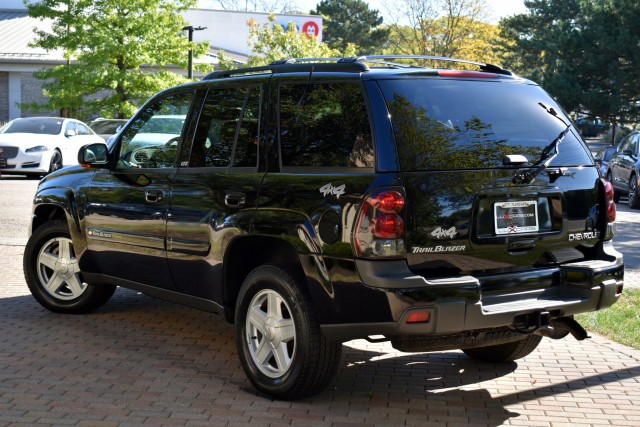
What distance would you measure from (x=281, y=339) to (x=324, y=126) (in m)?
1.24

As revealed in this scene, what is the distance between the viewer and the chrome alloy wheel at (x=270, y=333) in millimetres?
5742

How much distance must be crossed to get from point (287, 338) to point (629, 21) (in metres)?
40.1

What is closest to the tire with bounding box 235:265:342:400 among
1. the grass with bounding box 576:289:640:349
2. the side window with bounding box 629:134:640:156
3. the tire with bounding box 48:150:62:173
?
the grass with bounding box 576:289:640:349

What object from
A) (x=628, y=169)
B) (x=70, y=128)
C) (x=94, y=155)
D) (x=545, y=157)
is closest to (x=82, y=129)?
(x=70, y=128)

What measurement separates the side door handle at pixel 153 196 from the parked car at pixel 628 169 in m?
17.3

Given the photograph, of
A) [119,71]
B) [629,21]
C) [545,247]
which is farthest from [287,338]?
[629,21]

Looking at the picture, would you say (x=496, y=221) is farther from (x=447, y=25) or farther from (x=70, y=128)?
(x=447, y=25)

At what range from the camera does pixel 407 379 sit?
6406mm

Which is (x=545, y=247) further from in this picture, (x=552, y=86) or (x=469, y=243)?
(x=552, y=86)

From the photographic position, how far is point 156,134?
721 cm

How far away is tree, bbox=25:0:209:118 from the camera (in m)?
38.9

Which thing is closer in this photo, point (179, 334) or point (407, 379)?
point (407, 379)

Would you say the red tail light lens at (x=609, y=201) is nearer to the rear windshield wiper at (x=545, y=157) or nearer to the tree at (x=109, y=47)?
the rear windshield wiper at (x=545, y=157)

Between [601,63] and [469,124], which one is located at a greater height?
[601,63]
